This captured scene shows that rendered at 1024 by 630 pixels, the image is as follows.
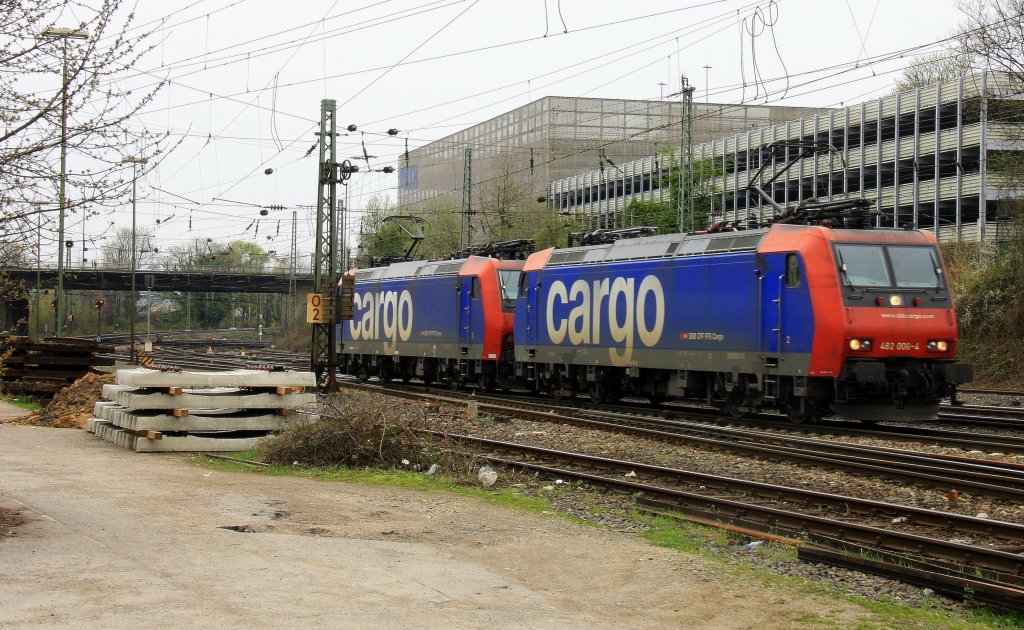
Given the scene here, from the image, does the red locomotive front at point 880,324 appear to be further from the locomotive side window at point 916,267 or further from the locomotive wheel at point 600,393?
the locomotive wheel at point 600,393

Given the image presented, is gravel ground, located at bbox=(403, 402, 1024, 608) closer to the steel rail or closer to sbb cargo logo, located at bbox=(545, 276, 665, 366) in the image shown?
the steel rail

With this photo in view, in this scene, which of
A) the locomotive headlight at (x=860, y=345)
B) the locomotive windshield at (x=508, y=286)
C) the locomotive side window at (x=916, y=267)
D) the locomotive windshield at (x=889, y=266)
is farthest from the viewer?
the locomotive windshield at (x=508, y=286)

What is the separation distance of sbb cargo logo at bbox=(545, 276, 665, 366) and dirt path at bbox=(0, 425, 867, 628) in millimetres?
10271

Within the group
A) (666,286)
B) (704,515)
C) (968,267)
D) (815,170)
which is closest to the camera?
(704,515)

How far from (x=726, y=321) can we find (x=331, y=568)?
40.9 ft

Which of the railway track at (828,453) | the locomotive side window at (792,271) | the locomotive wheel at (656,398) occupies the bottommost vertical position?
the railway track at (828,453)

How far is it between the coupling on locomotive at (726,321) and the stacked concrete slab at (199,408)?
7.74 metres

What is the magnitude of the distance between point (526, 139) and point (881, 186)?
1394 inches

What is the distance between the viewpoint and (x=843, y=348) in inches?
648

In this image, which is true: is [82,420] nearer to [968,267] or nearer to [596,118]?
[968,267]

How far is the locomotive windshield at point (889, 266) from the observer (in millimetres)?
16750

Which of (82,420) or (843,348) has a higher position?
(843,348)

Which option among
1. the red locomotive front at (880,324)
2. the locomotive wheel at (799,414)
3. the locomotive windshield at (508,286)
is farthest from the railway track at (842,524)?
the locomotive windshield at (508,286)

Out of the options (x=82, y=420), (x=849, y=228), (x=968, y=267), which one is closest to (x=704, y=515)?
(x=849, y=228)
